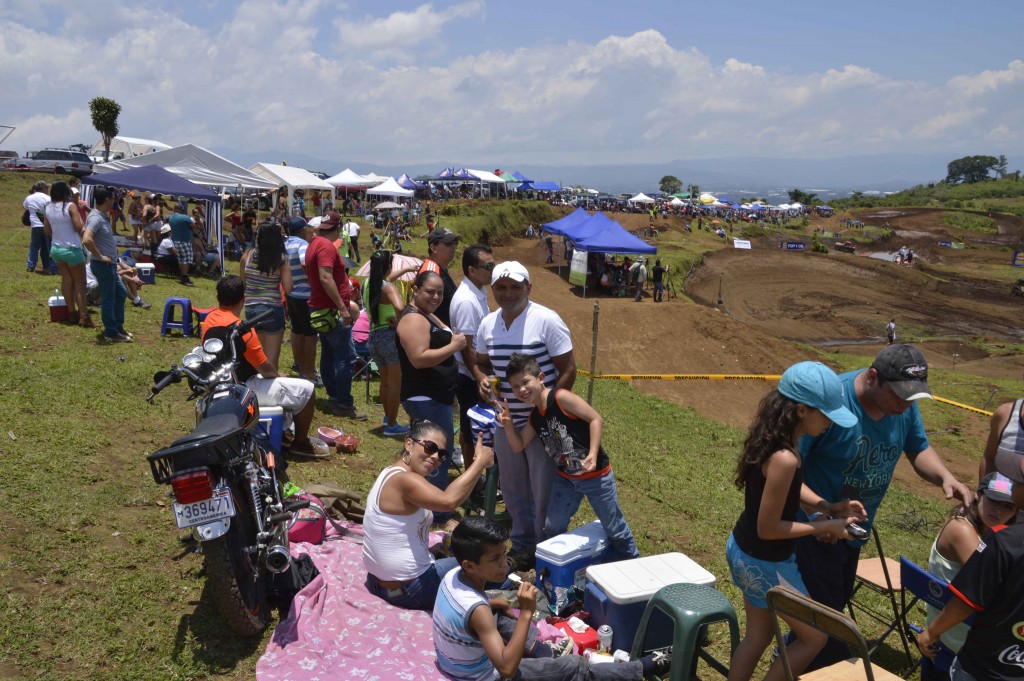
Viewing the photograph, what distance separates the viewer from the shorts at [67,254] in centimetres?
855

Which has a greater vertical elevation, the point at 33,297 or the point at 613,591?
the point at 33,297

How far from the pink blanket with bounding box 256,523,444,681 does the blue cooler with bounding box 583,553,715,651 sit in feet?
3.27

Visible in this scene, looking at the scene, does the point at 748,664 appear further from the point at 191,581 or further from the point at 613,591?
the point at 191,581

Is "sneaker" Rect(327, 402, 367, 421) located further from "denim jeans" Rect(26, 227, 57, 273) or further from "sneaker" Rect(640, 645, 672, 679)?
"denim jeans" Rect(26, 227, 57, 273)

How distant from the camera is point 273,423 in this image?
575 centimetres

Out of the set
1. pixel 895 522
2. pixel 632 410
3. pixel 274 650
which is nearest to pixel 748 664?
pixel 274 650

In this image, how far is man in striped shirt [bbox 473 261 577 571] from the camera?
15.9 feet

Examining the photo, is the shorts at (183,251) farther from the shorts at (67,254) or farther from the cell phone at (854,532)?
the cell phone at (854,532)

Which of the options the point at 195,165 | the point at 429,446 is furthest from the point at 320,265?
the point at 195,165

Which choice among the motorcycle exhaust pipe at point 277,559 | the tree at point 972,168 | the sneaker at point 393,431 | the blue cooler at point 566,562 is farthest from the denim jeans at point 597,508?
the tree at point 972,168

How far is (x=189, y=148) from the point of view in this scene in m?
18.9

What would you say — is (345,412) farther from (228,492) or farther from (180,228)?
(180,228)

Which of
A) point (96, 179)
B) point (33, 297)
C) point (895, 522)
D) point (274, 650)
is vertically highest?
point (96, 179)

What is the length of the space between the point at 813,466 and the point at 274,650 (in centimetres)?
302
